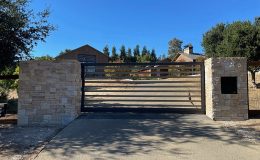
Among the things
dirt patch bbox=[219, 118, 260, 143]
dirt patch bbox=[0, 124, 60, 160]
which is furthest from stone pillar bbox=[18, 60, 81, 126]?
dirt patch bbox=[219, 118, 260, 143]

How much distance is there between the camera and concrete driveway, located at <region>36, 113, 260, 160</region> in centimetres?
682

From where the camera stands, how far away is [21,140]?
823 centimetres

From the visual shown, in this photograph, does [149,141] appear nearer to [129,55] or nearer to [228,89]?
[228,89]

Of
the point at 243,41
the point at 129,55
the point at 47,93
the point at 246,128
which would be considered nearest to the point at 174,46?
the point at 129,55

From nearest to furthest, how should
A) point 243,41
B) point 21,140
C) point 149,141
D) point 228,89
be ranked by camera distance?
point 149,141, point 21,140, point 228,89, point 243,41

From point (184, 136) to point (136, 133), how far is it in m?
1.23

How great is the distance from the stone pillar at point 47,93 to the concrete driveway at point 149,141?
63cm

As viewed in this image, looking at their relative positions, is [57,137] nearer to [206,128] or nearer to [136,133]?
[136,133]

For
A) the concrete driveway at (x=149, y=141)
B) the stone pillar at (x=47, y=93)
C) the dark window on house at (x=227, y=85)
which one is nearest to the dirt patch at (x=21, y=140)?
the concrete driveway at (x=149, y=141)

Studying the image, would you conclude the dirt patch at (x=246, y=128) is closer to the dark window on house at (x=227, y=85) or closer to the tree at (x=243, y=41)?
the dark window on house at (x=227, y=85)

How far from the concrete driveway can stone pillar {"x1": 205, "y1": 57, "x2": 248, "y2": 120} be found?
1.91ft

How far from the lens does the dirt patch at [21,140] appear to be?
7106 millimetres

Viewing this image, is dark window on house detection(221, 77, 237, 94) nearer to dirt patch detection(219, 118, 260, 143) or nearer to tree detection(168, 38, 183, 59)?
dirt patch detection(219, 118, 260, 143)

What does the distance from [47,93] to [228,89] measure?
5634mm
